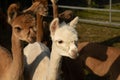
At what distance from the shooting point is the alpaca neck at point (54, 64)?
439cm

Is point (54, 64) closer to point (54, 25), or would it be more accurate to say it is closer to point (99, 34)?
point (54, 25)

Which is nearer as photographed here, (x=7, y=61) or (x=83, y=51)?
(x=7, y=61)

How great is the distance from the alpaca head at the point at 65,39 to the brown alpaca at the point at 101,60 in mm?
1702

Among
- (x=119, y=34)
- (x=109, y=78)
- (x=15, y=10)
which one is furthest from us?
(x=119, y=34)

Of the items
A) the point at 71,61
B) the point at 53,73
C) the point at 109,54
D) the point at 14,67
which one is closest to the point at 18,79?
the point at 14,67

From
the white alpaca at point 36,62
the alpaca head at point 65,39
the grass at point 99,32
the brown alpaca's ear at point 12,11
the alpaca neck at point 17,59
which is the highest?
the brown alpaca's ear at point 12,11

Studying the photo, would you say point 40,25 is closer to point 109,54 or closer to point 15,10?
point 109,54

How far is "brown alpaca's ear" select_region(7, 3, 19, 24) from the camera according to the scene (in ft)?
15.0

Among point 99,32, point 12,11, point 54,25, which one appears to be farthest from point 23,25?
point 99,32

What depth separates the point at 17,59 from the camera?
476 centimetres

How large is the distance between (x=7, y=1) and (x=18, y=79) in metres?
7.90

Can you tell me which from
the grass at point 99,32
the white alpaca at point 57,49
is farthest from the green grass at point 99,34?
the white alpaca at point 57,49

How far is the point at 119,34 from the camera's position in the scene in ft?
36.3

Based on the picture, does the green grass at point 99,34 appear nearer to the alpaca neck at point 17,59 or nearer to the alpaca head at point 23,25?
the alpaca neck at point 17,59
